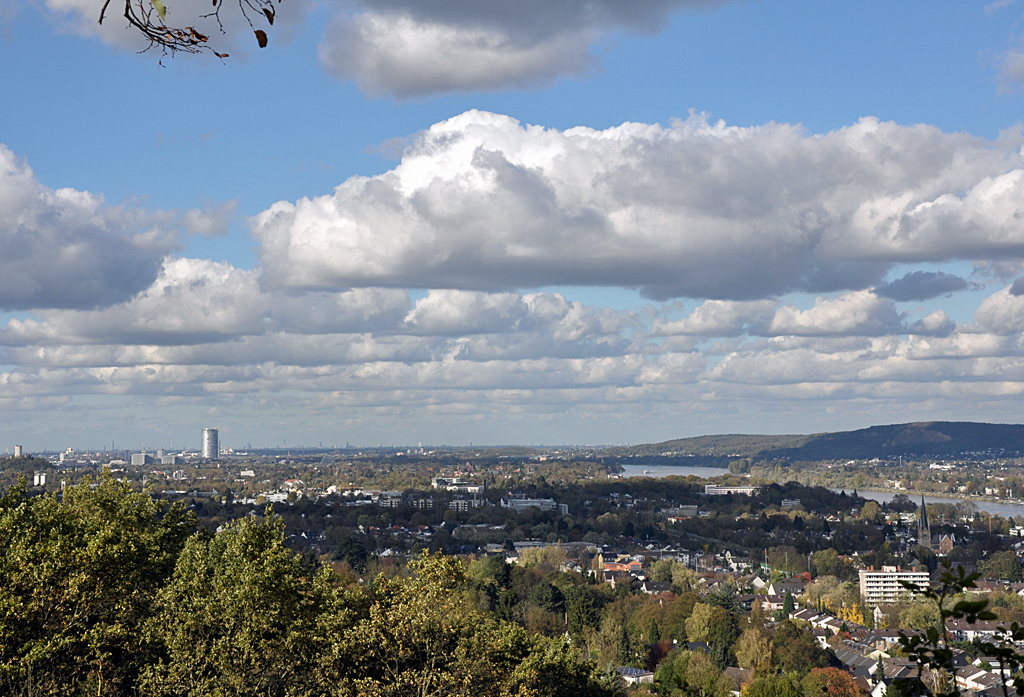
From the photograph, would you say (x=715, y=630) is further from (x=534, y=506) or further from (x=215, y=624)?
(x=534, y=506)

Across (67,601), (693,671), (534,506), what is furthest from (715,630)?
(534,506)

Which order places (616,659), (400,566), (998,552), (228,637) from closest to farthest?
(228,637)
(616,659)
(400,566)
(998,552)

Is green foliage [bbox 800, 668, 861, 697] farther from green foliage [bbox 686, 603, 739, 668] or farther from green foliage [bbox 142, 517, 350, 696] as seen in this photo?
green foliage [bbox 142, 517, 350, 696]

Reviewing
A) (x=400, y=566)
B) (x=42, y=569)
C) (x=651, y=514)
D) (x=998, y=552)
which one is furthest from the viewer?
(x=651, y=514)

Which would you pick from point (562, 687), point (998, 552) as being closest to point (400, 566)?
point (562, 687)

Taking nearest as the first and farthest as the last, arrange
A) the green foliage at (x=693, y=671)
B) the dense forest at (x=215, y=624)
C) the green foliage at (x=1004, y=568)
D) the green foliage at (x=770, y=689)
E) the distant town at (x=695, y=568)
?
the dense forest at (x=215, y=624) < the green foliage at (x=770, y=689) < the green foliage at (x=693, y=671) < the distant town at (x=695, y=568) < the green foliage at (x=1004, y=568)

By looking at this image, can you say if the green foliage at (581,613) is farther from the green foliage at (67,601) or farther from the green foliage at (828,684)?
the green foliage at (67,601)

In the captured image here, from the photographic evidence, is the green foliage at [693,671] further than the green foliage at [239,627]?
Yes

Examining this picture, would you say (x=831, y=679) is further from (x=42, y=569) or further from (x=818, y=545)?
(x=818, y=545)

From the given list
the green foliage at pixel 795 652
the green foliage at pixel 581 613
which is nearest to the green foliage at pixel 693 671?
the green foliage at pixel 795 652

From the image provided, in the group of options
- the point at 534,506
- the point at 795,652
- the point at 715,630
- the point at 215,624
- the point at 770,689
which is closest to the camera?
the point at 215,624

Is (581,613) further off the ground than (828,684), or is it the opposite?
(828,684)
